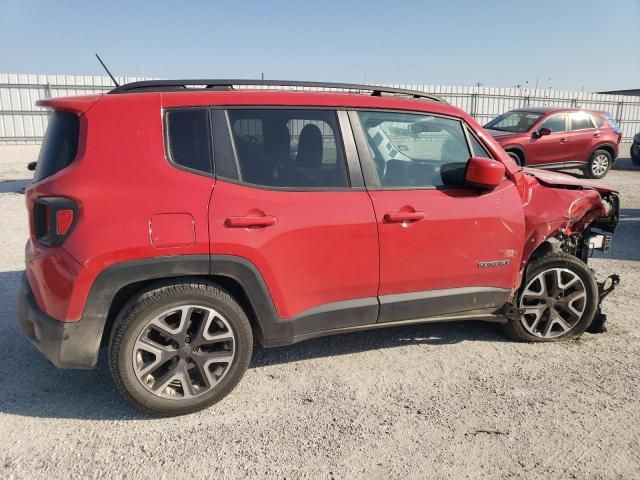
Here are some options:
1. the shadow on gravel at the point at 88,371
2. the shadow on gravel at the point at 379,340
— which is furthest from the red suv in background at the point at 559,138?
the shadow on gravel at the point at 88,371

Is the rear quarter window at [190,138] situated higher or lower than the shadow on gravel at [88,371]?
higher

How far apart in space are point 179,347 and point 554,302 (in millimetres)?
2697

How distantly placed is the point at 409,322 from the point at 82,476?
6.67 feet

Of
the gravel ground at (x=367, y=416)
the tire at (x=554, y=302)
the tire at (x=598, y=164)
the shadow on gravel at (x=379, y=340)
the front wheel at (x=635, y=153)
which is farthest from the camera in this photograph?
the front wheel at (x=635, y=153)

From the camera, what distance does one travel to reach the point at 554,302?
3.73m

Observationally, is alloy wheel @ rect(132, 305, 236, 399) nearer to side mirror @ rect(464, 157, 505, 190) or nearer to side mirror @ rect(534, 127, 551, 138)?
side mirror @ rect(464, 157, 505, 190)

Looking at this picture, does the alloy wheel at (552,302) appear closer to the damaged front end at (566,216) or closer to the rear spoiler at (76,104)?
the damaged front end at (566,216)

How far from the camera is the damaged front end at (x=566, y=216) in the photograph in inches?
142

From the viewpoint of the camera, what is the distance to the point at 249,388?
3.12 meters

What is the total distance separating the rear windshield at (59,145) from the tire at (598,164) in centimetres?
1288

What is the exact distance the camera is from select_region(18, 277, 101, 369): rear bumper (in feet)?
8.44

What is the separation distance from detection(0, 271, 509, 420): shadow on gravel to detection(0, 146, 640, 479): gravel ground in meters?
0.01

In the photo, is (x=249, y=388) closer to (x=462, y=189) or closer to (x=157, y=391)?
(x=157, y=391)

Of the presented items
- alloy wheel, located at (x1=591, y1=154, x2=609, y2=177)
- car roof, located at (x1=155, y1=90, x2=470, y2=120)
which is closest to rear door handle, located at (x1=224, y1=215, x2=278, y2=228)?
car roof, located at (x1=155, y1=90, x2=470, y2=120)
